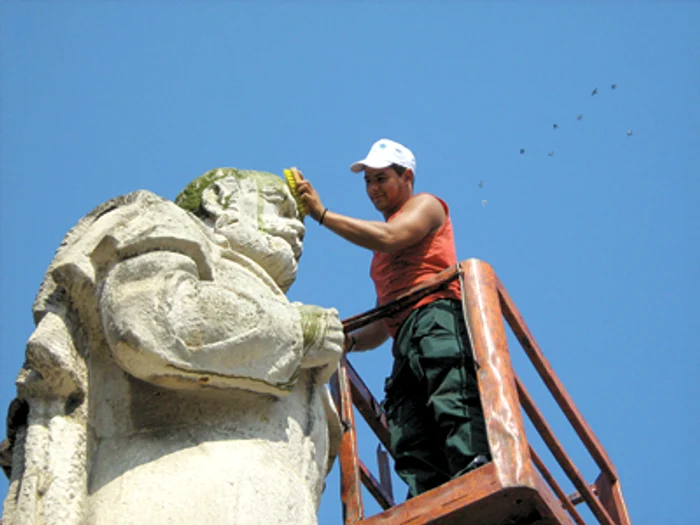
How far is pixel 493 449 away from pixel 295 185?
71.7 inches

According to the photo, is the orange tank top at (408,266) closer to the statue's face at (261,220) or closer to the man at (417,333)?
the man at (417,333)

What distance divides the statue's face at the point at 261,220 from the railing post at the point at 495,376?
3.30 feet

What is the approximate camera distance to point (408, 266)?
832 cm

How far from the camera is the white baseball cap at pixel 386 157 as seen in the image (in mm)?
8805

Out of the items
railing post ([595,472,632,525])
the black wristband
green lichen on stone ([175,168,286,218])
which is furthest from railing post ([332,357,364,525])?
railing post ([595,472,632,525])

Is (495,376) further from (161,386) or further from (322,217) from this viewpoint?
(161,386)

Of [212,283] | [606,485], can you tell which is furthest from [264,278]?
[606,485]

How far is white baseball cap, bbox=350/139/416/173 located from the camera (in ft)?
28.9

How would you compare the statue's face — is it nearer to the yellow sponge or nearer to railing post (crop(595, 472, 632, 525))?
the yellow sponge

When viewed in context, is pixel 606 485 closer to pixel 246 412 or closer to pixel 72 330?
pixel 246 412

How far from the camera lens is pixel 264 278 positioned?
22.8 ft

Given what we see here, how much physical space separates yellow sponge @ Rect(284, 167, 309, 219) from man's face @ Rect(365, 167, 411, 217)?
1.20 meters

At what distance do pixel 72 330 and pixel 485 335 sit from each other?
220 centimetres

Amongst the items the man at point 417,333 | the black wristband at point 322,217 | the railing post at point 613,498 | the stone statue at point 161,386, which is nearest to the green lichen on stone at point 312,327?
the stone statue at point 161,386
